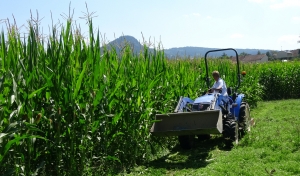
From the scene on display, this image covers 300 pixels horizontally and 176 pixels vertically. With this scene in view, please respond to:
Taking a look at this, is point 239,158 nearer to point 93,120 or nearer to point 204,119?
point 204,119

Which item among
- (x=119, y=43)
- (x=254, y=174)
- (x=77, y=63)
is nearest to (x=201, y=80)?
(x=119, y=43)

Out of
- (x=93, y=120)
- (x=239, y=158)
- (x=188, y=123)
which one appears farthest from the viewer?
(x=188, y=123)

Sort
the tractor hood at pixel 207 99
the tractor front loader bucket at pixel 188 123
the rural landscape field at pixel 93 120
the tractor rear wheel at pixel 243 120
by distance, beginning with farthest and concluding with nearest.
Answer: the tractor rear wheel at pixel 243 120 → the tractor hood at pixel 207 99 → the tractor front loader bucket at pixel 188 123 → the rural landscape field at pixel 93 120

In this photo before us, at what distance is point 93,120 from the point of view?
5113mm

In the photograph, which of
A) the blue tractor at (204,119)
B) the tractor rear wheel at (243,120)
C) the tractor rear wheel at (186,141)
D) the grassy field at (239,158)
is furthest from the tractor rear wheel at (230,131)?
the tractor rear wheel at (243,120)

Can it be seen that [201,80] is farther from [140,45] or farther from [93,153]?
[93,153]

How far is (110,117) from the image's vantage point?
584cm

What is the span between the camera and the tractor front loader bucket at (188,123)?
21.7 feet

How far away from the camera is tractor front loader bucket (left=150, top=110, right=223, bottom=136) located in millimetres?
6609

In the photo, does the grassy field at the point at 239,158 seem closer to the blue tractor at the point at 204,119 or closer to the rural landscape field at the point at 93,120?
the rural landscape field at the point at 93,120

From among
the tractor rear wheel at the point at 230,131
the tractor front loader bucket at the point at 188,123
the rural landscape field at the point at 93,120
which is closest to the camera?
the rural landscape field at the point at 93,120

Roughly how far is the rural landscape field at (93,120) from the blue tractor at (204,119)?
→ 11.3 inches

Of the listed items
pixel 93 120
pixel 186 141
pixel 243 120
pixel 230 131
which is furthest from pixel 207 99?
pixel 93 120

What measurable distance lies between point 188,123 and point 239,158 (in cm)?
110
